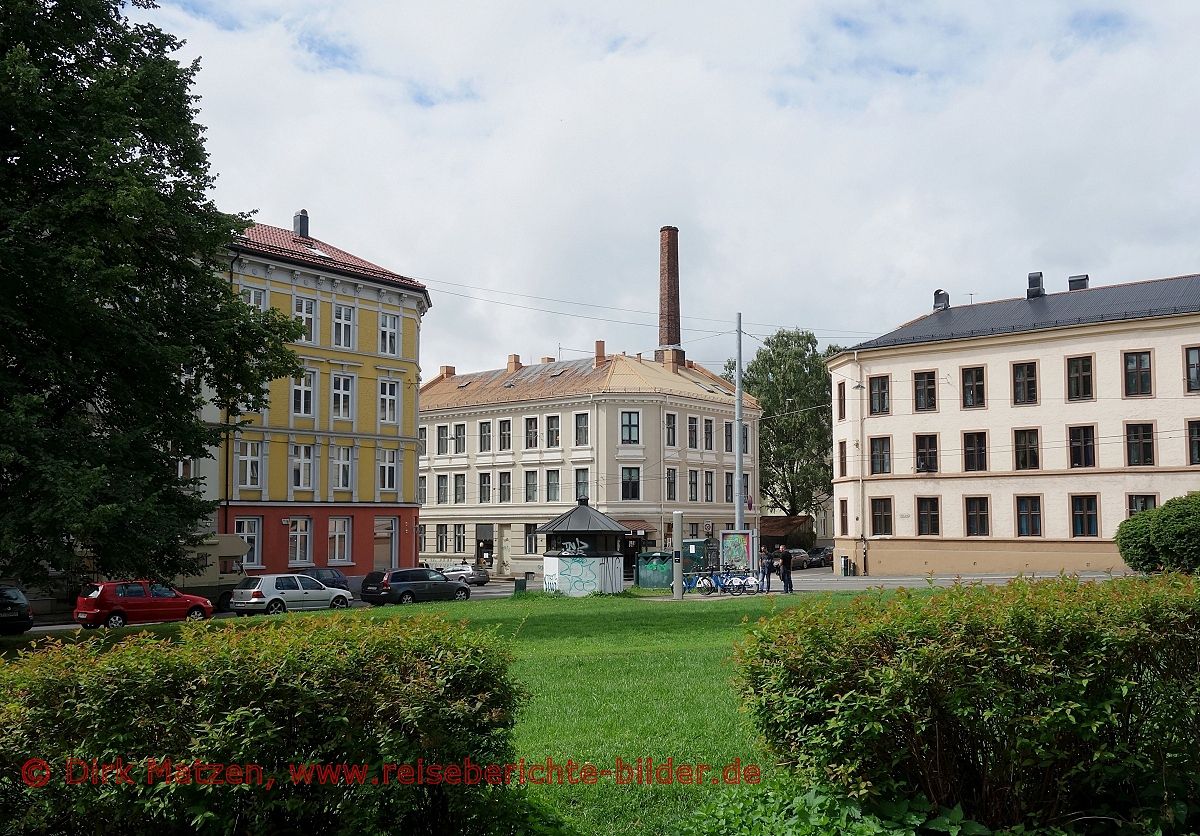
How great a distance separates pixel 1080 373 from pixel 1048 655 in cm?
4972

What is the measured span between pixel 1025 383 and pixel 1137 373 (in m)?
5.15

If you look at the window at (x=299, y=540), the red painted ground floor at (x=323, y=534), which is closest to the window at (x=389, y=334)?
the red painted ground floor at (x=323, y=534)

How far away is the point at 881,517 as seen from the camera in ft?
184

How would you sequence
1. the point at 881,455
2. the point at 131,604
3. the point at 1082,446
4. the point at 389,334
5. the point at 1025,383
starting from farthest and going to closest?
the point at 881,455
the point at 1025,383
the point at 389,334
the point at 1082,446
the point at 131,604

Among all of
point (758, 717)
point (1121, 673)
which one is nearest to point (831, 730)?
point (758, 717)

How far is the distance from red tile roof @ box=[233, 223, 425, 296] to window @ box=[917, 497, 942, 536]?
2924cm

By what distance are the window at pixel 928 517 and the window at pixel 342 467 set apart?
98.8ft

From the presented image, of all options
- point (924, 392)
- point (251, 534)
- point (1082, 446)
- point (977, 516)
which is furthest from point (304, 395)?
point (1082, 446)

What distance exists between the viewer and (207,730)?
15.3ft

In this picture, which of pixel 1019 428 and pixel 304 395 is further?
pixel 1019 428

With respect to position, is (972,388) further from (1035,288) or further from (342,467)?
(342,467)

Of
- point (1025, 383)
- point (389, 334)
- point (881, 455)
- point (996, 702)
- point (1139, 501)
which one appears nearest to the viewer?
point (996, 702)

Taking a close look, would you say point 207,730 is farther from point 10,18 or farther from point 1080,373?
point 1080,373

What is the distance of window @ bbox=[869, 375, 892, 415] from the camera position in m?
56.2
